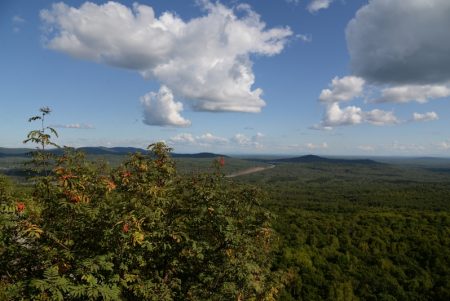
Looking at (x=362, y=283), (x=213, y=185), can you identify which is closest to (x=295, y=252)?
(x=362, y=283)

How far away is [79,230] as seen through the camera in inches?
354

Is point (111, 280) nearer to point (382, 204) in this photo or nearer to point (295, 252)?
point (295, 252)

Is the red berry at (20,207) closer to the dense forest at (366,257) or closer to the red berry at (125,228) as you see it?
the red berry at (125,228)

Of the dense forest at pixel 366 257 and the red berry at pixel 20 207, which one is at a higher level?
the red berry at pixel 20 207

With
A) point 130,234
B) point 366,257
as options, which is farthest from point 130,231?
point 366,257

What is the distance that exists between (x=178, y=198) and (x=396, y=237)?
2707 cm

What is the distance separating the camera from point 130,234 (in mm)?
7660

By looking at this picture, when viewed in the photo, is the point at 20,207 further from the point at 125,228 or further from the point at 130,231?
the point at 130,231

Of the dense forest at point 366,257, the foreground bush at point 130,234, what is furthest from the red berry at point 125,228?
the dense forest at point 366,257

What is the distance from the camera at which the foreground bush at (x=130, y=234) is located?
7695 mm

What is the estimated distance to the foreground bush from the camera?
25.2 ft

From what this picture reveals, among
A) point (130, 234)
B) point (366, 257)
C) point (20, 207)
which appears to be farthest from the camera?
point (366, 257)

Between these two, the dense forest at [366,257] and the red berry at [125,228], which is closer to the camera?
the red berry at [125,228]

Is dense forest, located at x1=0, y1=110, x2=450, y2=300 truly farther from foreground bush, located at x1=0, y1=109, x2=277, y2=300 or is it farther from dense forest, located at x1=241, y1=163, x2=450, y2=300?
dense forest, located at x1=241, y1=163, x2=450, y2=300
